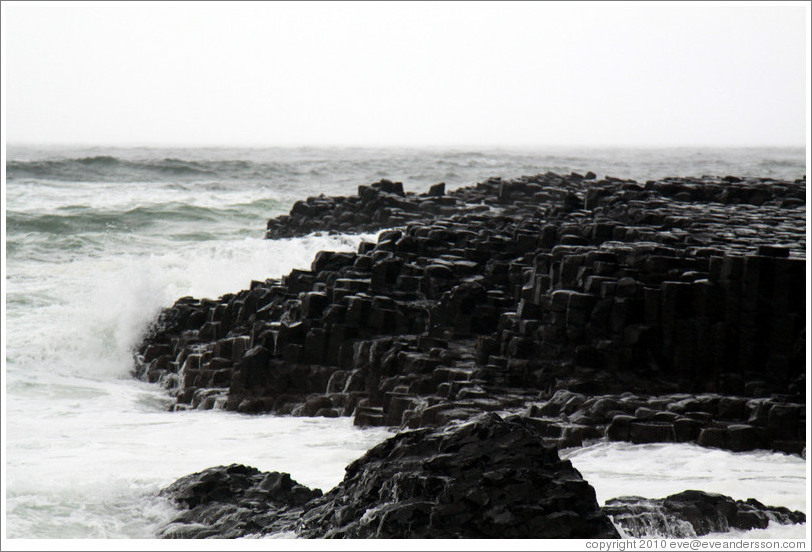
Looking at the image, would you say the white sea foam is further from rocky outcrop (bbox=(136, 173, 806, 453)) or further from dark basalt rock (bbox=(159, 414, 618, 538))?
dark basalt rock (bbox=(159, 414, 618, 538))

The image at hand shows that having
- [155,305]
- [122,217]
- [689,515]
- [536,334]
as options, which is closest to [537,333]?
[536,334]

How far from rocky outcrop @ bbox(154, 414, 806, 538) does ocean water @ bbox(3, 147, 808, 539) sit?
12.0 inches

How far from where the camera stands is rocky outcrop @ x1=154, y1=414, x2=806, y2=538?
402cm

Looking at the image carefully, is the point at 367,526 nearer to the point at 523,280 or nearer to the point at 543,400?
the point at 543,400

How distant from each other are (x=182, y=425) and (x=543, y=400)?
2.99 metres

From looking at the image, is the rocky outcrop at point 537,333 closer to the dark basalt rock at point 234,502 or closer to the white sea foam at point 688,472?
the white sea foam at point 688,472

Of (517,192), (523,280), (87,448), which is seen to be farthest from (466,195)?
(87,448)

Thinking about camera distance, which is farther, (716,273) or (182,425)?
(182,425)

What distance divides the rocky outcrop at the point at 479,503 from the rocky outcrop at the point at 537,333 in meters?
1.83

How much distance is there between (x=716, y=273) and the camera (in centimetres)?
752

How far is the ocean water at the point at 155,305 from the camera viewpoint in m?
5.66

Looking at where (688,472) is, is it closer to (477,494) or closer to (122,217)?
(477,494)

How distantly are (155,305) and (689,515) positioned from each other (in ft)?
27.1

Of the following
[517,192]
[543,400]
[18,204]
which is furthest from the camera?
[18,204]
